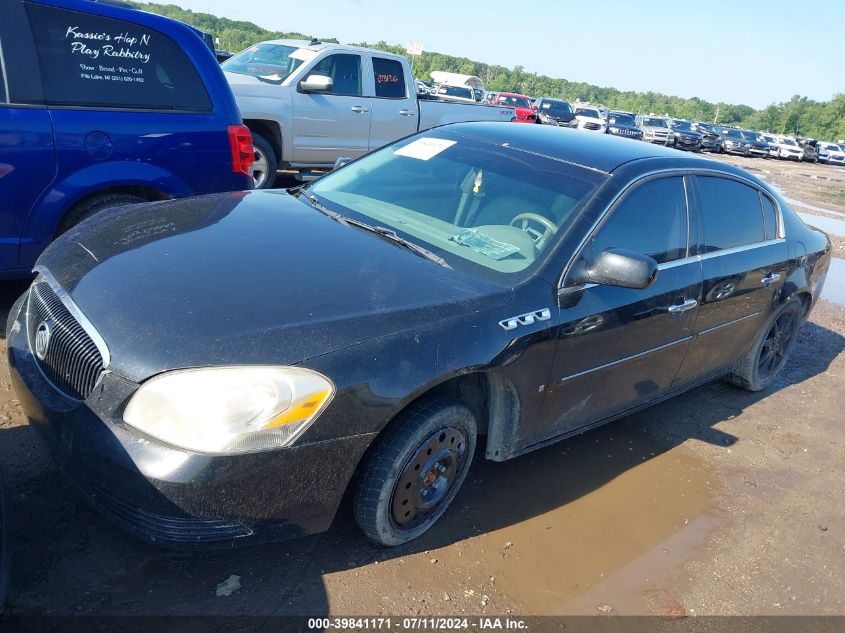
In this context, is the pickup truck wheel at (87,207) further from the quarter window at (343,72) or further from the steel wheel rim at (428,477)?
the quarter window at (343,72)

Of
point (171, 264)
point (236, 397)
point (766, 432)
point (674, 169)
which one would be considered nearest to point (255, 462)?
point (236, 397)

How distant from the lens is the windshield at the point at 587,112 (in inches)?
1205

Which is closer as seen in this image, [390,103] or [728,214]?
[728,214]

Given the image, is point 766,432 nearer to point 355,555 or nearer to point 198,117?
point 355,555

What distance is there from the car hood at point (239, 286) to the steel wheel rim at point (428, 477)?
53 cm

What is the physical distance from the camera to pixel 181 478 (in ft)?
7.05

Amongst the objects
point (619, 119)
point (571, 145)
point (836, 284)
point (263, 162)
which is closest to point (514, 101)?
point (619, 119)

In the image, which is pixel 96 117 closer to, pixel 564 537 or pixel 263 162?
pixel 564 537

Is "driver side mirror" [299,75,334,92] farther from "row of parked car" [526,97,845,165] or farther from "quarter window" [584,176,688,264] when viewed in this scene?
"row of parked car" [526,97,845,165]

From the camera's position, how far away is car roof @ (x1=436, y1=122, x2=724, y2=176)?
140 inches

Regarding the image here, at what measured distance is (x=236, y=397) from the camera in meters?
2.19

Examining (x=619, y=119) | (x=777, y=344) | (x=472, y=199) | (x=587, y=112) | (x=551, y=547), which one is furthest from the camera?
(x=619, y=119)

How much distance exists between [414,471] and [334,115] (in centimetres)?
709

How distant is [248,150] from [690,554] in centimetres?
391
